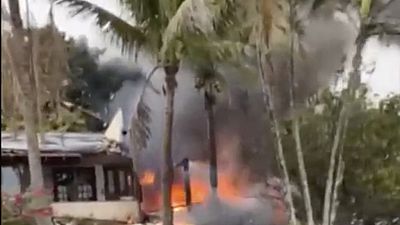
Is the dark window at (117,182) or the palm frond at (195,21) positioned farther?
the dark window at (117,182)

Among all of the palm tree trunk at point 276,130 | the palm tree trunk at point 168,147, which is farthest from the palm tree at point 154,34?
the palm tree trunk at point 276,130

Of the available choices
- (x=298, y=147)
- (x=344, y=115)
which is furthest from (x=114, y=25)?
(x=344, y=115)

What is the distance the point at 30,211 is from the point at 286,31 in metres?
1.64

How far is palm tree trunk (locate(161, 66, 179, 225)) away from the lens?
13.8 feet

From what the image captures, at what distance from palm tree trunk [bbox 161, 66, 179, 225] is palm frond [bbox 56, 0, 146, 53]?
224 millimetres

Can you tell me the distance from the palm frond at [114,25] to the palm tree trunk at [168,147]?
8.8 inches

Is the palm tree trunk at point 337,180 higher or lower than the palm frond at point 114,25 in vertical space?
lower

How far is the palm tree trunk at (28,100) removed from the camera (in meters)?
3.82

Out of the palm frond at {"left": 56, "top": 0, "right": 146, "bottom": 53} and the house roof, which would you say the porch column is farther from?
the palm frond at {"left": 56, "top": 0, "right": 146, "bottom": 53}

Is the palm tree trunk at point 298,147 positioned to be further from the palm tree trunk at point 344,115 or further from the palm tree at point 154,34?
the palm tree at point 154,34

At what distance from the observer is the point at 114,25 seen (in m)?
4.14

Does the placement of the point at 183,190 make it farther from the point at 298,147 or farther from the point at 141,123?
the point at 298,147

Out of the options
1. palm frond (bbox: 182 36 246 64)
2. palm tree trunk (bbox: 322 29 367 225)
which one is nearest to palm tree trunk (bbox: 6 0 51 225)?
palm frond (bbox: 182 36 246 64)

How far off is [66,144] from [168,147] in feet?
1.82
